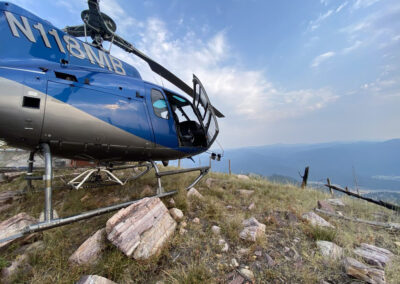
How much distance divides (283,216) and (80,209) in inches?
190

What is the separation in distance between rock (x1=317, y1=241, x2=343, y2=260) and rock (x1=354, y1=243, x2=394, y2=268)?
9.4 inches

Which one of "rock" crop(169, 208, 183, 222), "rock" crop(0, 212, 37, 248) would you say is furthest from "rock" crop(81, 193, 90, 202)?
"rock" crop(169, 208, 183, 222)

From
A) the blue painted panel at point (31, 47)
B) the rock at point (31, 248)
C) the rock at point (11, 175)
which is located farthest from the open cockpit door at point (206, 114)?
the rock at point (11, 175)

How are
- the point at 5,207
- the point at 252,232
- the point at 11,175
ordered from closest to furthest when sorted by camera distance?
the point at 252,232, the point at 5,207, the point at 11,175

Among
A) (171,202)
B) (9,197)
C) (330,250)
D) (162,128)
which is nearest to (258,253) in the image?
(330,250)

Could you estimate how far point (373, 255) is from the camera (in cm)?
236

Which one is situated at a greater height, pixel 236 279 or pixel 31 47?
pixel 31 47

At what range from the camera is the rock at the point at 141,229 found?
2268 mm

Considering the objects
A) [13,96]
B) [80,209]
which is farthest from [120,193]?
[13,96]

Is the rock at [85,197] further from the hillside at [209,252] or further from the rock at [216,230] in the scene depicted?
the rock at [216,230]

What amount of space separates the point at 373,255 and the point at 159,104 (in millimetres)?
4886

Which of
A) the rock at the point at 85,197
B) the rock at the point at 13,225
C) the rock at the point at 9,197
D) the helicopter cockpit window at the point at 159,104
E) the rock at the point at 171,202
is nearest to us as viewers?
the rock at the point at 13,225

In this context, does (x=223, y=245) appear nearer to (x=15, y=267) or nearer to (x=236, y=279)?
(x=236, y=279)

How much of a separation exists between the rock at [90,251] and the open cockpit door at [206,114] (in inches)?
139
